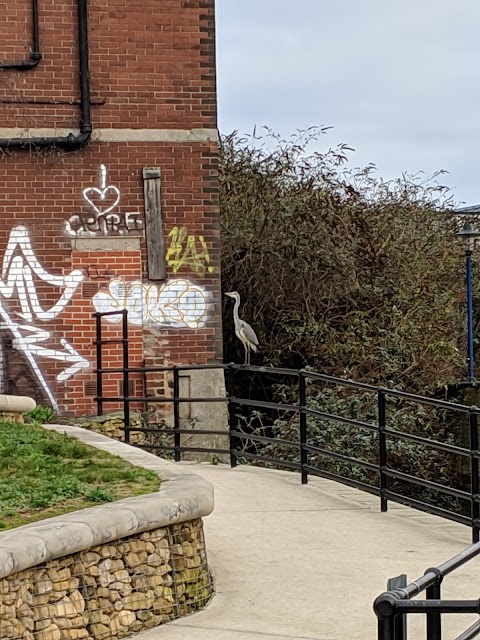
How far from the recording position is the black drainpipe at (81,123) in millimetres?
13523

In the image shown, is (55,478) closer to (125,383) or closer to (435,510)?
(435,510)

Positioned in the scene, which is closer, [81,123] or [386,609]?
[386,609]

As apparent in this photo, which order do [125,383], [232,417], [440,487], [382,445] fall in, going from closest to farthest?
[440,487]
[382,445]
[232,417]
[125,383]

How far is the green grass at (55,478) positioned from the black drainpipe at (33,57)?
18.4 feet

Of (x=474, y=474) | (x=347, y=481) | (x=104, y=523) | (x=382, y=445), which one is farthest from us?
(x=347, y=481)

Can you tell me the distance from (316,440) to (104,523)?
24.8ft

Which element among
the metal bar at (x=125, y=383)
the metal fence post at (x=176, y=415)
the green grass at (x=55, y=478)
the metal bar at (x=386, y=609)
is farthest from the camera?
the metal bar at (x=125, y=383)

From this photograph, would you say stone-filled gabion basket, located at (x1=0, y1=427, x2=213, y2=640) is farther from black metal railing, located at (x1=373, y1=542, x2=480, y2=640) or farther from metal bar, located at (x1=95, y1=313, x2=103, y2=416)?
metal bar, located at (x1=95, y1=313, x2=103, y2=416)

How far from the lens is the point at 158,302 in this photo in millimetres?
13852

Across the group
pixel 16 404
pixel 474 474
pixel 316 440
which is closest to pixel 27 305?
pixel 16 404

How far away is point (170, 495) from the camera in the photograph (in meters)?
6.98

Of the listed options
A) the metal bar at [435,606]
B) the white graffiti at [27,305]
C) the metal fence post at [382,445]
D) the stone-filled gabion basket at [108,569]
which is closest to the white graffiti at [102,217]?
the white graffiti at [27,305]

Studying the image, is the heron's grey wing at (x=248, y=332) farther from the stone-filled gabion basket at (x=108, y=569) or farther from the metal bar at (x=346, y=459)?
the stone-filled gabion basket at (x=108, y=569)

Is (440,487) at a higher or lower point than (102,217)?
lower
